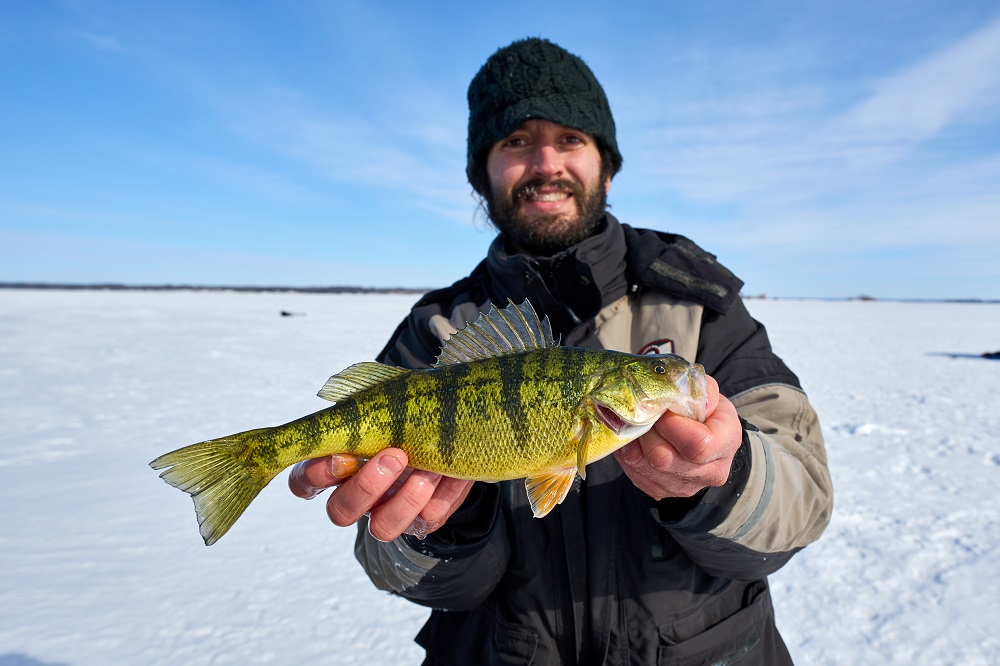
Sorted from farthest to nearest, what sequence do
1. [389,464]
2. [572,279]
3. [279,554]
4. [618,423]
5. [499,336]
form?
[279,554]
[572,279]
[499,336]
[389,464]
[618,423]

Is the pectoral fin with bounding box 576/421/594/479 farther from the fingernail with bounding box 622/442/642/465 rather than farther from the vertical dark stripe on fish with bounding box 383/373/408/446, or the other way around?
the vertical dark stripe on fish with bounding box 383/373/408/446

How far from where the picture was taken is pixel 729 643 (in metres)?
2.50

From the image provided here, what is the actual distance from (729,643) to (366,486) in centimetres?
175

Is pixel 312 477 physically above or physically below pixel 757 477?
below

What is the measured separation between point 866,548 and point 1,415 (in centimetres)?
1117

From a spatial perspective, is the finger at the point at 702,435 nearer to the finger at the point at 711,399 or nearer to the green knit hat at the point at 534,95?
the finger at the point at 711,399

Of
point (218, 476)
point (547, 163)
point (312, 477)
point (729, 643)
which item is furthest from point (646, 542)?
point (547, 163)

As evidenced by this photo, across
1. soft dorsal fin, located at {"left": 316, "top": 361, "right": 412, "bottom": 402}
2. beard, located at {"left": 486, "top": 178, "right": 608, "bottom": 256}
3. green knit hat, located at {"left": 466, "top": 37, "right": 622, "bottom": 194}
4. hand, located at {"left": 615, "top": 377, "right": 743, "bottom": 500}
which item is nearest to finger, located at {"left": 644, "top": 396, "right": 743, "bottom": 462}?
hand, located at {"left": 615, "top": 377, "right": 743, "bottom": 500}

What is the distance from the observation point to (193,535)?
5074mm

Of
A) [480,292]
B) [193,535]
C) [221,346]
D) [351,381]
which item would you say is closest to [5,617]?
[193,535]

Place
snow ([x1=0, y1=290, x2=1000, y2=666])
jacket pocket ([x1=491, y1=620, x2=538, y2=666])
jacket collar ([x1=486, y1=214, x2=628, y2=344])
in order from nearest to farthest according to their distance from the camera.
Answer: jacket pocket ([x1=491, y1=620, x2=538, y2=666]) → jacket collar ([x1=486, y1=214, x2=628, y2=344]) → snow ([x1=0, y1=290, x2=1000, y2=666])

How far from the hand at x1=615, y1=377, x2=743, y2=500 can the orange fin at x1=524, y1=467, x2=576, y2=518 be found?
0.25 meters

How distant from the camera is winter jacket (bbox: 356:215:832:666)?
228 centimetres

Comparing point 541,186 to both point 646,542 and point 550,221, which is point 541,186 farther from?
point 646,542
